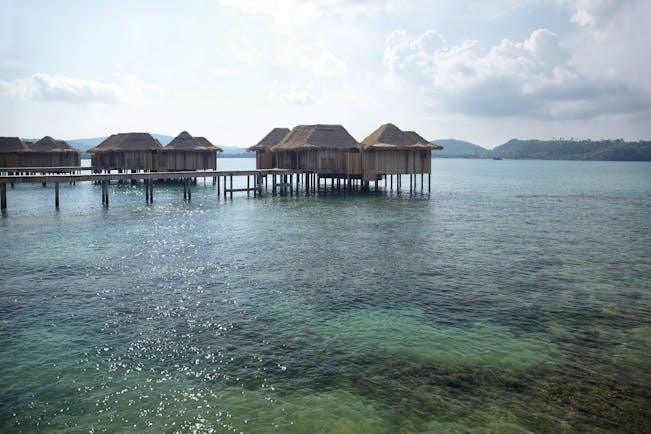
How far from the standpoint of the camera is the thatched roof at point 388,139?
4194 cm

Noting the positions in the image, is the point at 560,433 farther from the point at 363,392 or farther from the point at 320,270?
the point at 320,270

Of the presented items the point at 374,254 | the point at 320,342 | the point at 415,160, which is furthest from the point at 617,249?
the point at 415,160

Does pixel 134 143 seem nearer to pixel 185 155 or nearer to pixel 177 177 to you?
pixel 185 155

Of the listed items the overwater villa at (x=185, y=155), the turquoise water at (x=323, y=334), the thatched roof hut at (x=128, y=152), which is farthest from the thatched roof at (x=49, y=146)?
the turquoise water at (x=323, y=334)

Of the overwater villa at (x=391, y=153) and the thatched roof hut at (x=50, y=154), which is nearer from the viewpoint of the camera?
the overwater villa at (x=391, y=153)

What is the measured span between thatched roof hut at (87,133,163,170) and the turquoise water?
117 feet

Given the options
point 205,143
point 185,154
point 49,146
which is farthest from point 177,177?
point 49,146

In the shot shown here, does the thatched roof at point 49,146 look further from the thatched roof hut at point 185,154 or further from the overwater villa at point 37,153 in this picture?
the thatched roof hut at point 185,154

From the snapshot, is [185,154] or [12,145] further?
[12,145]

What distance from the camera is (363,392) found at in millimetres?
8102

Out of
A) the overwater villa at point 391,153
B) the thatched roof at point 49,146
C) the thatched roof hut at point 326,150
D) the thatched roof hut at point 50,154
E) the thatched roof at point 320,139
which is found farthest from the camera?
the thatched roof at point 49,146

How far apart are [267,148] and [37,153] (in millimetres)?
28419

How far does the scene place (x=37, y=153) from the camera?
58.6 meters

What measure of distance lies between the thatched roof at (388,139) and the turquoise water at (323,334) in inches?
810
